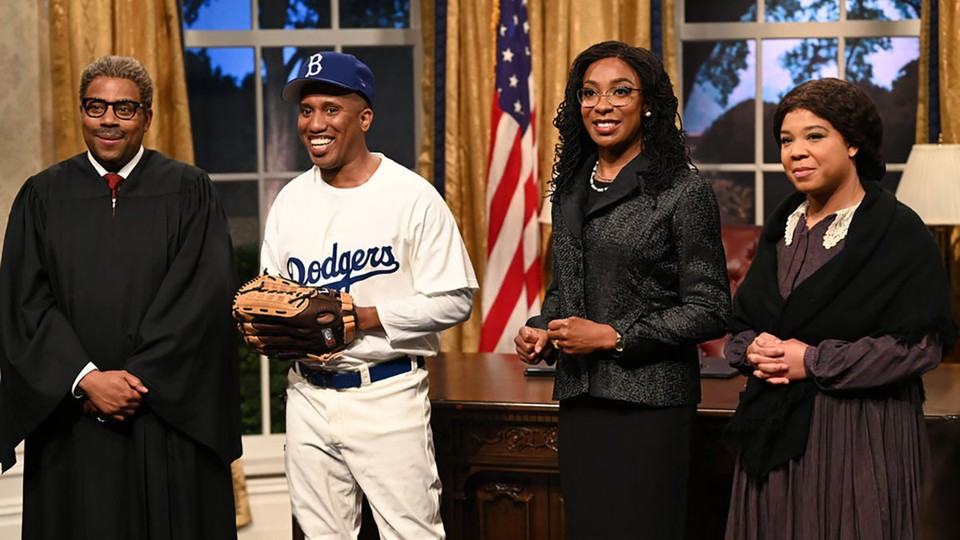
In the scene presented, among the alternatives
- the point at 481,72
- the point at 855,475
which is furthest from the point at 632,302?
the point at 481,72

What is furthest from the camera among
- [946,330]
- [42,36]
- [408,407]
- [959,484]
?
[42,36]

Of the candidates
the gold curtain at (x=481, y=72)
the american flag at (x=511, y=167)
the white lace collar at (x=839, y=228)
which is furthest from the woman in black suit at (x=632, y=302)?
the gold curtain at (x=481, y=72)

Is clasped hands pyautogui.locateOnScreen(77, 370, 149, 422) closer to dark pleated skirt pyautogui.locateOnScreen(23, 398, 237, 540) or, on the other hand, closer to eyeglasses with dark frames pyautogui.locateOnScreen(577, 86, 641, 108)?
dark pleated skirt pyautogui.locateOnScreen(23, 398, 237, 540)

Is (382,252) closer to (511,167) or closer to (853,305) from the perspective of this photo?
(853,305)

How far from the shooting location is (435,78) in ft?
16.4

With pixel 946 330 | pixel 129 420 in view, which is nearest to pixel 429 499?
pixel 129 420

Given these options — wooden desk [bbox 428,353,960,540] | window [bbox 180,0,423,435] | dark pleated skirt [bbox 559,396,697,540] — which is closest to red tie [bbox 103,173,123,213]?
wooden desk [bbox 428,353,960,540]

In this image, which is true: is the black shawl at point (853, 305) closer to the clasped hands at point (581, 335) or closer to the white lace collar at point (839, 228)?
the white lace collar at point (839, 228)

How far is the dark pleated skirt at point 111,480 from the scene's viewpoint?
2.95m

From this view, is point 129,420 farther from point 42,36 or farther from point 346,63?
point 42,36

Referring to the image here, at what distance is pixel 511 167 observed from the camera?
4793 mm

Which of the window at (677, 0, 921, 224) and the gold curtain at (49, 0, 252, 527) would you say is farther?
the window at (677, 0, 921, 224)

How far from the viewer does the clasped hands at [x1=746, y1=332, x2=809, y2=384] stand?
230 centimetres

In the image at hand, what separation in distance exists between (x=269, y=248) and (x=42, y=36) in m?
2.35
